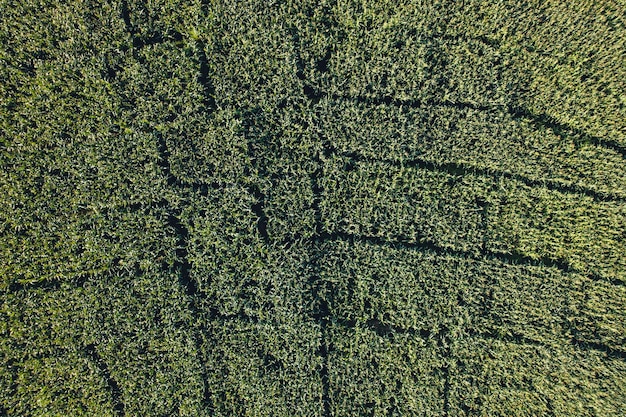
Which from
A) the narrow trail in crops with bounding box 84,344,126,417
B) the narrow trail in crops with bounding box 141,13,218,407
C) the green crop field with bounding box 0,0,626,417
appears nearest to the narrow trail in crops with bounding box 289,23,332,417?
the green crop field with bounding box 0,0,626,417

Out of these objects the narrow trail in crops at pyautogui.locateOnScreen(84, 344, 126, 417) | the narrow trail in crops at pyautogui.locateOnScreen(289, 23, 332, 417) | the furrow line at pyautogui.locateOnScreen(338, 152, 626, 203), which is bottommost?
the narrow trail in crops at pyautogui.locateOnScreen(84, 344, 126, 417)

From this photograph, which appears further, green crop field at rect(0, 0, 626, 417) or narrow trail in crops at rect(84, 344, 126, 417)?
narrow trail in crops at rect(84, 344, 126, 417)

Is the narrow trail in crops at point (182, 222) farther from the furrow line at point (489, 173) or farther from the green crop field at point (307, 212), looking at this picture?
the furrow line at point (489, 173)

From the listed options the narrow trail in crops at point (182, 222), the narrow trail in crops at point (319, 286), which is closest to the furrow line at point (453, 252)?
the narrow trail in crops at point (319, 286)

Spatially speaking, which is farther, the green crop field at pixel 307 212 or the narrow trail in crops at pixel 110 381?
the narrow trail in crops at pixel 110 381

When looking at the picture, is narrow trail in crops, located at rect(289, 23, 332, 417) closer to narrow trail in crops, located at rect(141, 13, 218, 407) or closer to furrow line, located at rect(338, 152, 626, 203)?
furrow line, located at rect(338, 152, 626, 203)

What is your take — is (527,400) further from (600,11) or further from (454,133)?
(600,11)

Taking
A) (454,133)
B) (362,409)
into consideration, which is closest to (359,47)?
(454,133)

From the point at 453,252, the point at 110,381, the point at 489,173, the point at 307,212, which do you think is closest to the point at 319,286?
the point at 307,212
